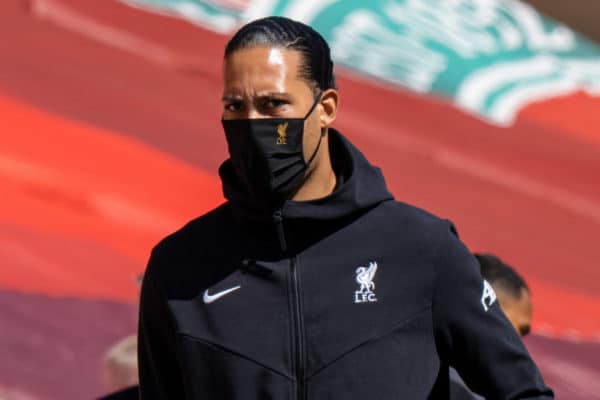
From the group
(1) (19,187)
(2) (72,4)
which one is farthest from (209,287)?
(2) (72,4)

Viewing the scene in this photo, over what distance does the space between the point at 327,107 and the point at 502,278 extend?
52.7 inches

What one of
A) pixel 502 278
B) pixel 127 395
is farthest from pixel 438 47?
pixel 127 395

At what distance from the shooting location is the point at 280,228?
5.60ft

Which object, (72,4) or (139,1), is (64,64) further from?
(139,1)

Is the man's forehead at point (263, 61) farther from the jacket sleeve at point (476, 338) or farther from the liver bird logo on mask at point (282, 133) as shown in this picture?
the jacket sleeve at point (476, 338)

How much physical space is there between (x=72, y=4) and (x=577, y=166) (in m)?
3.01

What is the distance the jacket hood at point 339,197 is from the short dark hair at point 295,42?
0.12 m

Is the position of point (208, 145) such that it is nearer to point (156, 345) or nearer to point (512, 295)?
point (512, 295)

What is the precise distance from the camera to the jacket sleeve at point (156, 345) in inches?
68.6

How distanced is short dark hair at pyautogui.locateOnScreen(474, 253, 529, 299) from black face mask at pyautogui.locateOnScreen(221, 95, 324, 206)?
128 cm

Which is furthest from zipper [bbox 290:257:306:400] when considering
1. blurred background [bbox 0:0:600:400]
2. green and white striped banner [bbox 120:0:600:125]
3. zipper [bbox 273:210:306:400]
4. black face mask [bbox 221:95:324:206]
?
green and white striped banner [bbox 120:0:600:125]

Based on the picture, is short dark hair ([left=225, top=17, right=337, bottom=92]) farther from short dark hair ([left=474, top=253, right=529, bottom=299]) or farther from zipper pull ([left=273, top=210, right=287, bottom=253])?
short dark hair ([left=474, top=253, right=529, bottom=299])

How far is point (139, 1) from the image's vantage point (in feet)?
21.6

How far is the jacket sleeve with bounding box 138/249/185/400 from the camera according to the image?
1742 millimetres
